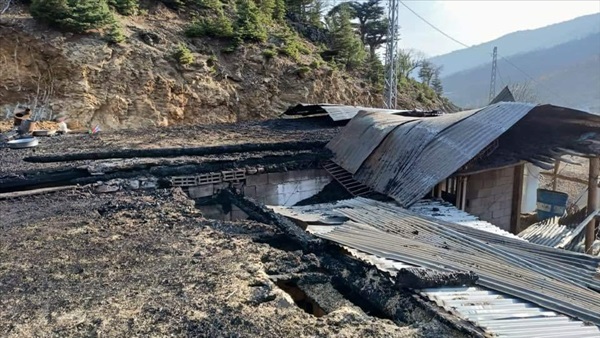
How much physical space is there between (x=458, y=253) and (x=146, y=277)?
12.8ft

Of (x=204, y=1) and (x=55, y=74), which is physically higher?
(x=204, y=1)

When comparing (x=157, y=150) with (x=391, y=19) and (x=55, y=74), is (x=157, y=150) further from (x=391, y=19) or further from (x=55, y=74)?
(x=391, y=19)

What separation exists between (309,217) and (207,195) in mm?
2881

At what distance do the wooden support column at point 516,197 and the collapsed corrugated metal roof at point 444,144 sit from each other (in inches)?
31.0

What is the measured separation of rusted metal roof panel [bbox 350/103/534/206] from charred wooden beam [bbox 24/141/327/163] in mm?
2207

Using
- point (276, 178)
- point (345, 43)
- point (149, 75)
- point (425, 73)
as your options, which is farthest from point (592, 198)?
point (425, 73)

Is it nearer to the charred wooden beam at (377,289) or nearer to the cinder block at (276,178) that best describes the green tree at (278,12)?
the cinder block at (276,178)

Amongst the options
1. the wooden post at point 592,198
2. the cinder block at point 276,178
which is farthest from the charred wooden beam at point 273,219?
the wooden post at point 592,198

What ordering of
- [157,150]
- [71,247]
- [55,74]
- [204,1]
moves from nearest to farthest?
[71,247], [157,150], [55,74], [204,1]

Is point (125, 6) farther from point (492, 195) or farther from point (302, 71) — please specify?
point (492, 195)

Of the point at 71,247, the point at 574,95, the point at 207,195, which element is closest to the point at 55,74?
the point at 207,195

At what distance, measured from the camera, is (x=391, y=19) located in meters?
20.3

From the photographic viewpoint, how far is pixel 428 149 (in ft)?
29.2

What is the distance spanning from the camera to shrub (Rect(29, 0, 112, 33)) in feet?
53.2
